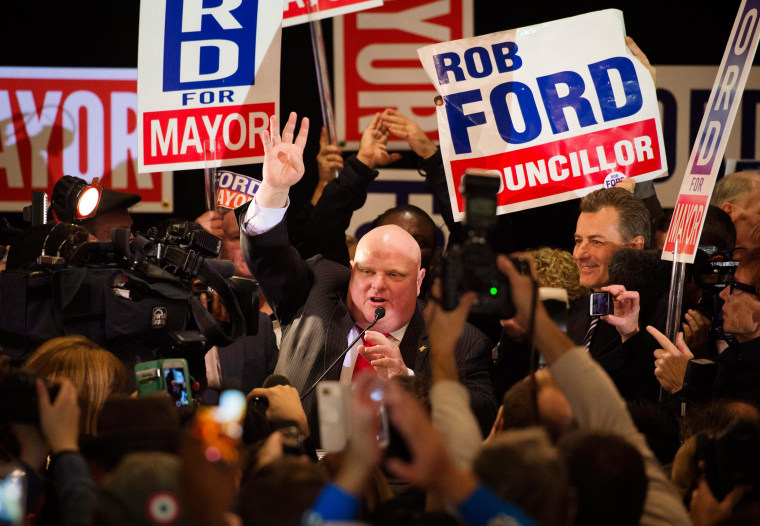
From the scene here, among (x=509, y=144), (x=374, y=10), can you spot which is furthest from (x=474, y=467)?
(x=374, y=10)

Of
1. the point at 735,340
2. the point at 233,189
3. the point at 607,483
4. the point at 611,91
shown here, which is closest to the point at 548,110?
the point at 611,91

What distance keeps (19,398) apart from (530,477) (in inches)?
48.8

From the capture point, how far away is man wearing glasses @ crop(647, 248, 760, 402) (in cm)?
377

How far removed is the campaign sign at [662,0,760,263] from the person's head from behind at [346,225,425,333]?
1.04m

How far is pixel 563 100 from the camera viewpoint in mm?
5184

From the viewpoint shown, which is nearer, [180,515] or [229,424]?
[180,515]

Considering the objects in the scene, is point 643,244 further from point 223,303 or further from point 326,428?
point 326,428

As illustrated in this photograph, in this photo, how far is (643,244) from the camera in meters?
4.82

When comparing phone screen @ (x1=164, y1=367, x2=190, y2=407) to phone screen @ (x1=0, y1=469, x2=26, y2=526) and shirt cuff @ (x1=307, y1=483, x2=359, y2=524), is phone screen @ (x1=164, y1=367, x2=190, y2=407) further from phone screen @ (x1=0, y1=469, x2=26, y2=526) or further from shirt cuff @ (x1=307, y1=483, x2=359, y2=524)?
shirt cuff @ (x1=307, y1=483, x2=359, y2=524)

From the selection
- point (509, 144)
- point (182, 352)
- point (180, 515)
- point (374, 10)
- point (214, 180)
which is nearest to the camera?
point (180, 515)

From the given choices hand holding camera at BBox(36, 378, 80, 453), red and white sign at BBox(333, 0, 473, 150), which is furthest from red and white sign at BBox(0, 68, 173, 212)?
hand holding camera at BBox(36, 378, 80, 453)

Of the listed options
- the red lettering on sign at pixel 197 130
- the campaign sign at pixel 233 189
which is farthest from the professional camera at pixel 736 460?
the campaign sign at pixel 233 189

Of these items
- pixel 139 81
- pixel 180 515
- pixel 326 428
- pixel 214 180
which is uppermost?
pixel 139 81

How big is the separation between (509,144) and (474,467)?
127 inches
